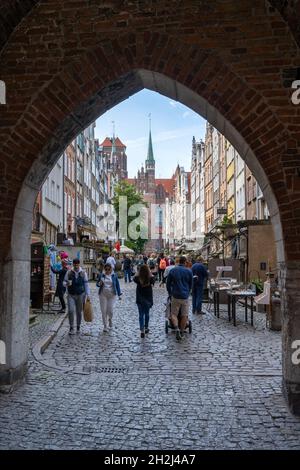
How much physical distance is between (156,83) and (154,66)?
1.96 ft

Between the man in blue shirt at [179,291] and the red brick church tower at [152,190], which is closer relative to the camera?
the man in blue shirt at [179,291]

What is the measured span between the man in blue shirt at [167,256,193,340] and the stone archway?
486cm

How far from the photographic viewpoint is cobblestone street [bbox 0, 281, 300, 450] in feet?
17.6

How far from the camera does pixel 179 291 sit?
11.8m

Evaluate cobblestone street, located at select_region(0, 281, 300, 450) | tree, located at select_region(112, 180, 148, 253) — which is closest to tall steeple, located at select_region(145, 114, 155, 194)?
tree, located at select_region(112, 180, 148, 253)

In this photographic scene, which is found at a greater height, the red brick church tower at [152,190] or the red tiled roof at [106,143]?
the red tiled roof at [106,143]

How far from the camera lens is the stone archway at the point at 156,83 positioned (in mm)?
6590

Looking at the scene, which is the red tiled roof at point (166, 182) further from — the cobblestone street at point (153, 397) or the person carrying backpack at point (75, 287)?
the cobblestone street at point (153, 397)

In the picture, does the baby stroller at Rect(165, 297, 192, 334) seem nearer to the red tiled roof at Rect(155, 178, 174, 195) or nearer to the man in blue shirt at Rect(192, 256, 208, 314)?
the man in blue shirt at Rect(192, 256, 208, 314)

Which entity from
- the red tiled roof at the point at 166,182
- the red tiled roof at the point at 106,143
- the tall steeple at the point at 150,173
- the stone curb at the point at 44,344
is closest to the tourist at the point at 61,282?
the stone curb at the point at 44,344

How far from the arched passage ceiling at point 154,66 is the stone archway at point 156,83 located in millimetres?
12

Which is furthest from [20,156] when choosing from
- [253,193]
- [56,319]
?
[253,193]

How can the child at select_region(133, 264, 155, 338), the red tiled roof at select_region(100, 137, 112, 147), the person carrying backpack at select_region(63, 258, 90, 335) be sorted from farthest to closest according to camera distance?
the red tiled roof at select_region(100, 137, 112, 147), the person carrying backpack at select_region(63, 258, 90, 335), the child at select_region(133, 264, 155, 338)

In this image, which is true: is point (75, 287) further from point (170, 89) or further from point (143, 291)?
point (170, 89)
